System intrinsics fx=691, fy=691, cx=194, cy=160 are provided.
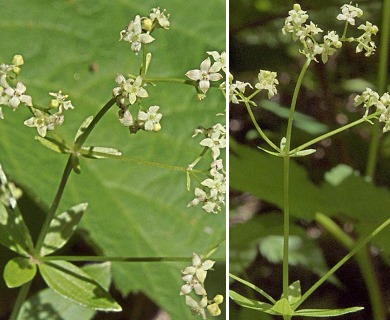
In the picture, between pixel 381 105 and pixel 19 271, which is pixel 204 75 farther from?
pixel 19 271

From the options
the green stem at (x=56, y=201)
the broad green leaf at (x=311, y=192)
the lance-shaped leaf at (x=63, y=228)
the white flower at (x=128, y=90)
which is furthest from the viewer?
the broad green leaf at (x=311, y=192)

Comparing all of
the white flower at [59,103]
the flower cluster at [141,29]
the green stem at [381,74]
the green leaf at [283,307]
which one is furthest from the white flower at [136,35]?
the green stem at [381,74]

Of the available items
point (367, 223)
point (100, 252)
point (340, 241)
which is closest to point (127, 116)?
point (100, 252)

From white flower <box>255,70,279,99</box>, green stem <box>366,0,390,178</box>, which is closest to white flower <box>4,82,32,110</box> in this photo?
white flower <box>255,70,279,99</box>

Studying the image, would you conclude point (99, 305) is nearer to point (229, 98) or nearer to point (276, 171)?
point (229, 98)

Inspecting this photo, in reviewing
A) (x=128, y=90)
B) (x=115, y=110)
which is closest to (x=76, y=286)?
(x=128, y=90)

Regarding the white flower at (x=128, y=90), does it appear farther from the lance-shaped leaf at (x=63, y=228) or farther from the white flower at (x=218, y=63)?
the lance-shaped leaf at (x=63, y=228)

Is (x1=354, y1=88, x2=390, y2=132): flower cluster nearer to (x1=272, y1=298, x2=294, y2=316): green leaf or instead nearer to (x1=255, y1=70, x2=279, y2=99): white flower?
(x1=255, y1=70, x2=279, y2=99): white flower
